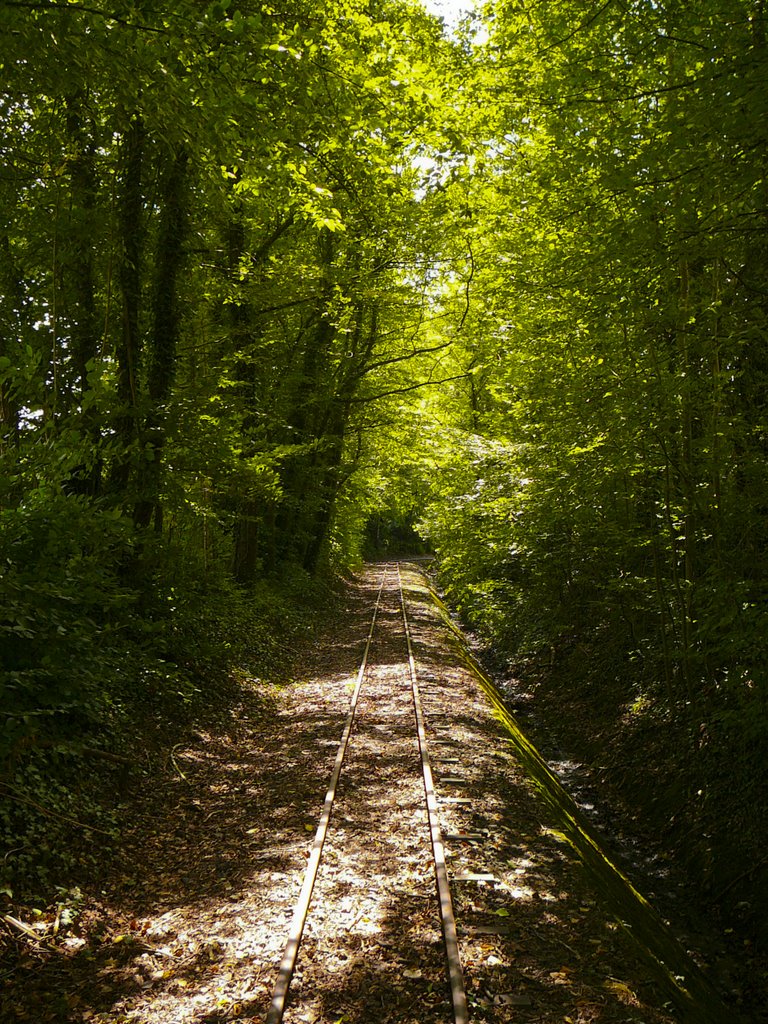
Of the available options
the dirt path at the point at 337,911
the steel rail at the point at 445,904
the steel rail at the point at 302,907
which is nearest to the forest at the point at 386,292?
the dirt path at the point at 337,911

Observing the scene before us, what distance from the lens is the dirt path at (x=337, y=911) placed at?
143 inches

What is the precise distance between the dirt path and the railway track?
7cm

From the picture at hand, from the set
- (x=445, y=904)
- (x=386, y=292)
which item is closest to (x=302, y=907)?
(x=445, y=904)

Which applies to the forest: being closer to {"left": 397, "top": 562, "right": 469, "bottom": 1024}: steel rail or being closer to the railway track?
the railway track

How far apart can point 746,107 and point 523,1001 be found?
544 centimetres

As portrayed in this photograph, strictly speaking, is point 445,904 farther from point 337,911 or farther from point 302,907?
point 302,907

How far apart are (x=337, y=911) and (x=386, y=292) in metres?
12.7

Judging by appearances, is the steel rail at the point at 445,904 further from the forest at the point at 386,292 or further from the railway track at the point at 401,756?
the forest at the point at 386,292

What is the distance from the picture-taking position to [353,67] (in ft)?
21.7

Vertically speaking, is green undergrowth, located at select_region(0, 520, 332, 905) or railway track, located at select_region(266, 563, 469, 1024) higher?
green undergrowth, located at select_region(0, 520, 332, 905)

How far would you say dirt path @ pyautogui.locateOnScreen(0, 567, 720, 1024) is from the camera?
3.63m

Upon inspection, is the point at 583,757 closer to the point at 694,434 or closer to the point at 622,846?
the point at 622,846

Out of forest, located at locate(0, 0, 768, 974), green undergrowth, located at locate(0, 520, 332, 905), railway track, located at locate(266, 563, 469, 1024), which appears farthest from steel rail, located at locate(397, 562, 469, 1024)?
green undergrowth, located at locate(0, 520, 332, 905)

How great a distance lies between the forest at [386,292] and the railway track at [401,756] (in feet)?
→ 5.84
